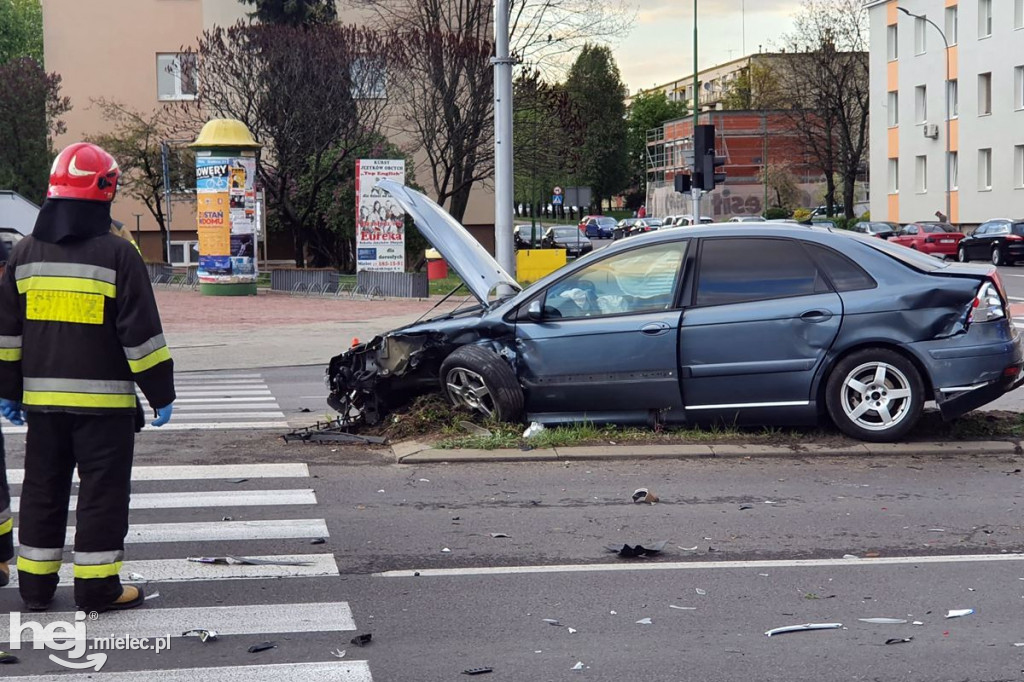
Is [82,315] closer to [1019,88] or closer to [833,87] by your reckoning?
[1019,88]

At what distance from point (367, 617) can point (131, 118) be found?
43.6 meters

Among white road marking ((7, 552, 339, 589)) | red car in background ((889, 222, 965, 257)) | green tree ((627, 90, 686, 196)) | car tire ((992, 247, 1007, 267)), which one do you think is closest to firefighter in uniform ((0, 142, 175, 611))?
white road marking ((7, 552, 339, 589))

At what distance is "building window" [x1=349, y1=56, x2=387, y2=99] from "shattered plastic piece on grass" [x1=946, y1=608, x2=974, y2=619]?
3545 cm

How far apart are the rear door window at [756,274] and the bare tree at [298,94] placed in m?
29.8

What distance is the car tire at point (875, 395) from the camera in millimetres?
8609

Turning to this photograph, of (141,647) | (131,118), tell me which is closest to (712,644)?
(141,647)

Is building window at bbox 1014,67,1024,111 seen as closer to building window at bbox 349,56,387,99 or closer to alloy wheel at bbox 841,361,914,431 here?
building window at bbox 349,56,387,99

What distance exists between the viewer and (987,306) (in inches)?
339

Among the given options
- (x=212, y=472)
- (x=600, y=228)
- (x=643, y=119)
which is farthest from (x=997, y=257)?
(x=643, y=119)

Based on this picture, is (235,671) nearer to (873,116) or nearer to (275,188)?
(275,188)

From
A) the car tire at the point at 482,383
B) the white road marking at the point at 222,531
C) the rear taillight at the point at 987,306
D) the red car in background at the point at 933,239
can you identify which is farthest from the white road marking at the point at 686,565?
the red car in background at the point at 933,239

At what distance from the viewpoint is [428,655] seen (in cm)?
475

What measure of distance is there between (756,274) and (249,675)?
541 cm

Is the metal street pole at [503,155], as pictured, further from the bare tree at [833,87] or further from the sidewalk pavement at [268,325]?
the bare tree at [833,87]
